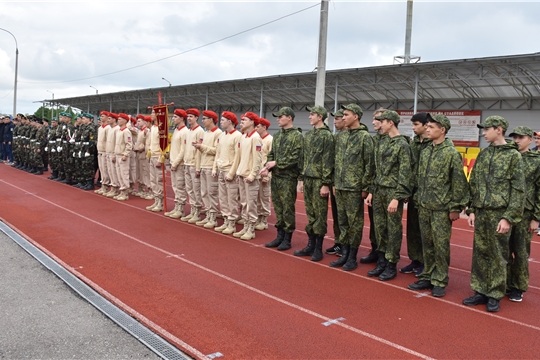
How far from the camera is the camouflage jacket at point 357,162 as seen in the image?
581 cm

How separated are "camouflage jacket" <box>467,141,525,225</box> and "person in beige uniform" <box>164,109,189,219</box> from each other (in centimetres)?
560

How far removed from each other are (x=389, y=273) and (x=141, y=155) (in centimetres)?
748

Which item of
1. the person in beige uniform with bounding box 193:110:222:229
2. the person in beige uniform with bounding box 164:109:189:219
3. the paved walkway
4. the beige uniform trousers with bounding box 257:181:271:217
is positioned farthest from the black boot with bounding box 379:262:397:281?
the person in beige uniform with bounding box 164:109:189:219

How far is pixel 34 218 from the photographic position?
27.9 ft

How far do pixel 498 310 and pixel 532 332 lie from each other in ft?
1.65

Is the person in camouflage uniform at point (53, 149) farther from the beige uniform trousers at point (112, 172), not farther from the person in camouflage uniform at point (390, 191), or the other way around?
the person in camouflage uniform at point (390, 191)

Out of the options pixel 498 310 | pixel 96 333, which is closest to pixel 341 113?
pixel 498 310

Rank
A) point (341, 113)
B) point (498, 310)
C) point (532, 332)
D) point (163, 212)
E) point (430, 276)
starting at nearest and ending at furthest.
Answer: point (532, 332) < point (498, 310) < point (430, 276) < point (341, 113) < point (163, 212)

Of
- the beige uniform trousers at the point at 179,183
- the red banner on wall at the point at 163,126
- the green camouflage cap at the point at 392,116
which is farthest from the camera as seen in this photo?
the red banner on wall at the point at 163,126

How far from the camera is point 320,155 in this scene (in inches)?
248

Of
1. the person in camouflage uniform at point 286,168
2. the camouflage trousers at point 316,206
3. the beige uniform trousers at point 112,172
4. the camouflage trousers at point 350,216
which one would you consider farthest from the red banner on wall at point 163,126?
the camouflage trousers at point 350,216

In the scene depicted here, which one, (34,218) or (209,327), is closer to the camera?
(209,327)

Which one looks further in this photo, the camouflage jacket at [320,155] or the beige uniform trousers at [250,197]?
the beige uniform trousers at [250,197]

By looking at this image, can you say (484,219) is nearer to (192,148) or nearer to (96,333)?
(96,333)
